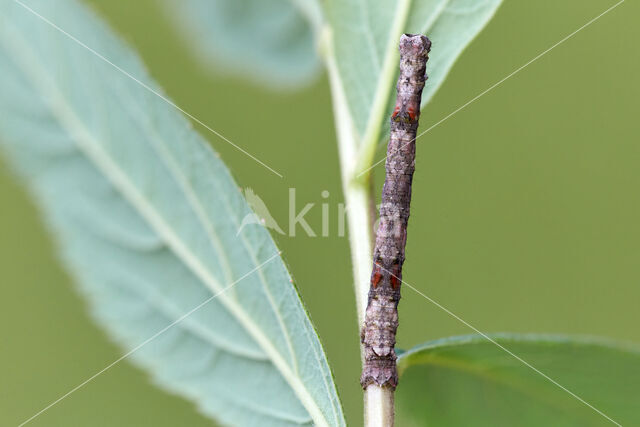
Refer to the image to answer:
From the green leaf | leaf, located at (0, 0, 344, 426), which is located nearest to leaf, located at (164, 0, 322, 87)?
leaf, located at (0, 0, 344, 426)

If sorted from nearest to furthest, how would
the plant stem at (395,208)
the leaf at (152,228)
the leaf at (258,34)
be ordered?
the leaf at (152,228) < the plant stem at (395,208) < the leaf at (258,34)

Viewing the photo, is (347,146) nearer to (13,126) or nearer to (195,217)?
(195,217)

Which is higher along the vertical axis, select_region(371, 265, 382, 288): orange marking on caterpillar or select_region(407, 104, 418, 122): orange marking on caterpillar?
select_region(407, 104, 418, 122): orange marking on caterpillar

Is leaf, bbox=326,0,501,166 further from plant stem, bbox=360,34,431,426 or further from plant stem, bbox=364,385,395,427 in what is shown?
plant stem, bbox=364,385,395,427

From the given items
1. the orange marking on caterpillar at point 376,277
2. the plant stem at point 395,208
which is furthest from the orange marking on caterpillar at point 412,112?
the orange marking on caterpillar at point 376,277

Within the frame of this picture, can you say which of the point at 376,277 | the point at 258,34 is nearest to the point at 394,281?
the point at 376,277

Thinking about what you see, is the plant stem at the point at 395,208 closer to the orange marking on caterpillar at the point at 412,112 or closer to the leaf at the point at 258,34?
the orange marking on caterpillar at the point at 412,112
